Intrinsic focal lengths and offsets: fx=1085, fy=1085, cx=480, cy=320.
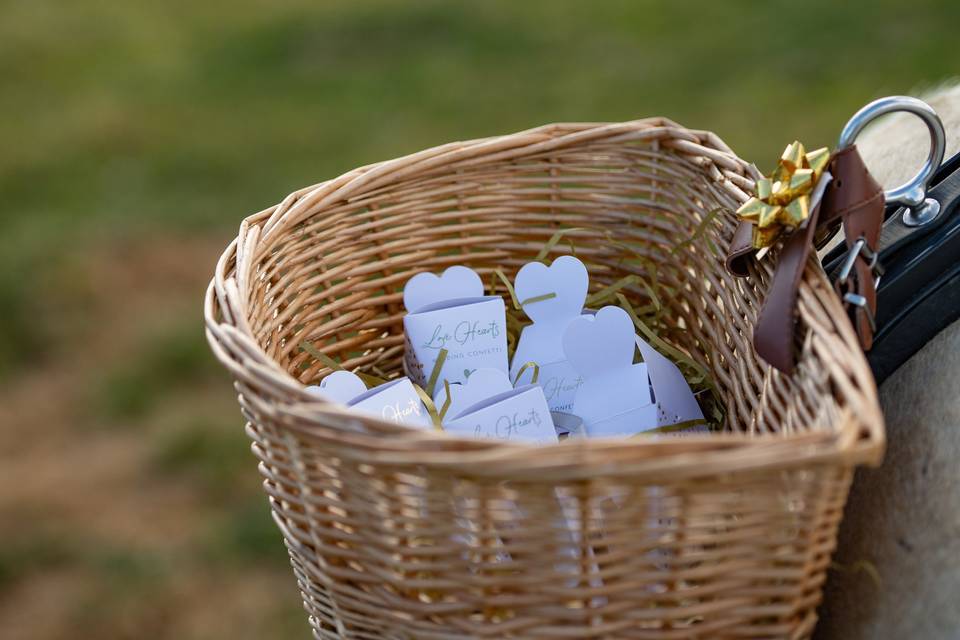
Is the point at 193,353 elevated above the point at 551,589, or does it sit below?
below

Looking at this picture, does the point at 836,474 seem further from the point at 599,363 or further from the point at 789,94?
the point at 789,94

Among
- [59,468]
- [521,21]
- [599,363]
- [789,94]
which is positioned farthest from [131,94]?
[599,363]

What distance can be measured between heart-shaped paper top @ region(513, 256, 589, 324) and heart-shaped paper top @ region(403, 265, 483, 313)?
0.04 metres

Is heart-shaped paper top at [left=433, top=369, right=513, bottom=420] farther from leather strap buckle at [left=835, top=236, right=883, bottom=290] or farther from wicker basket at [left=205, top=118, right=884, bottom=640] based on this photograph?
leather strap buckle at [left=835, top=236, right=883, bottom=290]

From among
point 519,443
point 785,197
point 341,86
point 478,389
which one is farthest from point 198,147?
point 519,443

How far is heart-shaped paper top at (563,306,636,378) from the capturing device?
0.82m

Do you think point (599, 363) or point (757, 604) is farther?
point (599, 363)

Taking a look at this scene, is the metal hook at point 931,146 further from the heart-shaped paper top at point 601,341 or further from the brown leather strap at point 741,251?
the heart-shaped paper top at point 601,341

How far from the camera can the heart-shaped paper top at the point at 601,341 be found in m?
0.82

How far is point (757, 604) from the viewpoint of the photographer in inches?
23.1

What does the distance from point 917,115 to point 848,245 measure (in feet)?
0.32

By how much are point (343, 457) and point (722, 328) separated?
0.38m

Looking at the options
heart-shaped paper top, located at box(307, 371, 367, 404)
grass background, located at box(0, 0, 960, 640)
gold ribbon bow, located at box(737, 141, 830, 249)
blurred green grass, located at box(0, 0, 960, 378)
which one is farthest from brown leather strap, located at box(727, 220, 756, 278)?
blurred green grass, located at box(0, 0, 960, 378)

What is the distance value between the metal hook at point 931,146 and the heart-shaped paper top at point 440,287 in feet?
1.05
